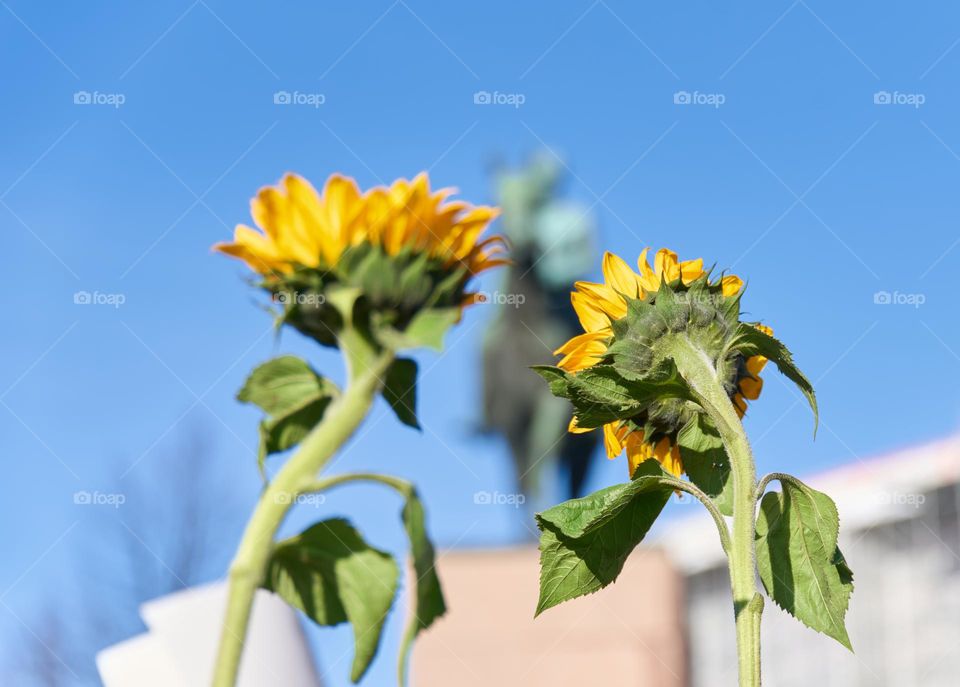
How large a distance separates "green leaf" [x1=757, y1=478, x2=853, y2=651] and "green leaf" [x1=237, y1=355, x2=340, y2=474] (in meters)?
0.37

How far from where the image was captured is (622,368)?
90 centimetres

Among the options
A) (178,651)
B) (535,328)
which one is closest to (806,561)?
(178,651)

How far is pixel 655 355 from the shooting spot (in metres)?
0.90

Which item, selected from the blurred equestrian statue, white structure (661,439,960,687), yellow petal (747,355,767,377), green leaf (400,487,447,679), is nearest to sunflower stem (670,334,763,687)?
yellow petal (747,355,767,377)

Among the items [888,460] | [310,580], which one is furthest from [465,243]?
[888,460]

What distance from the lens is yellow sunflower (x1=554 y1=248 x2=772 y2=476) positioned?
94cm

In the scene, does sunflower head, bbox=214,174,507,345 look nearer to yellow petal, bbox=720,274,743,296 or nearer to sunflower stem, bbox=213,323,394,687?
sunflower stem, bbox=213,323,394,687

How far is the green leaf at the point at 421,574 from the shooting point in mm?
834

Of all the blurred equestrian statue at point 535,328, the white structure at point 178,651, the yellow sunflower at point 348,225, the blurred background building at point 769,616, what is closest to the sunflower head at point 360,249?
the yellow sunflower at point 348,225

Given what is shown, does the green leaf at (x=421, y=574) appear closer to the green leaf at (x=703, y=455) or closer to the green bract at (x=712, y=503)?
the green bract at (x=712, y=503)

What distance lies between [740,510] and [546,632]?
548 cm

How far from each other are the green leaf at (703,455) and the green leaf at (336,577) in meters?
0.24

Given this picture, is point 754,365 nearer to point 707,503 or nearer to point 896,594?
point 707,503

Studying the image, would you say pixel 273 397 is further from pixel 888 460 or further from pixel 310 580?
pixel 888 460
